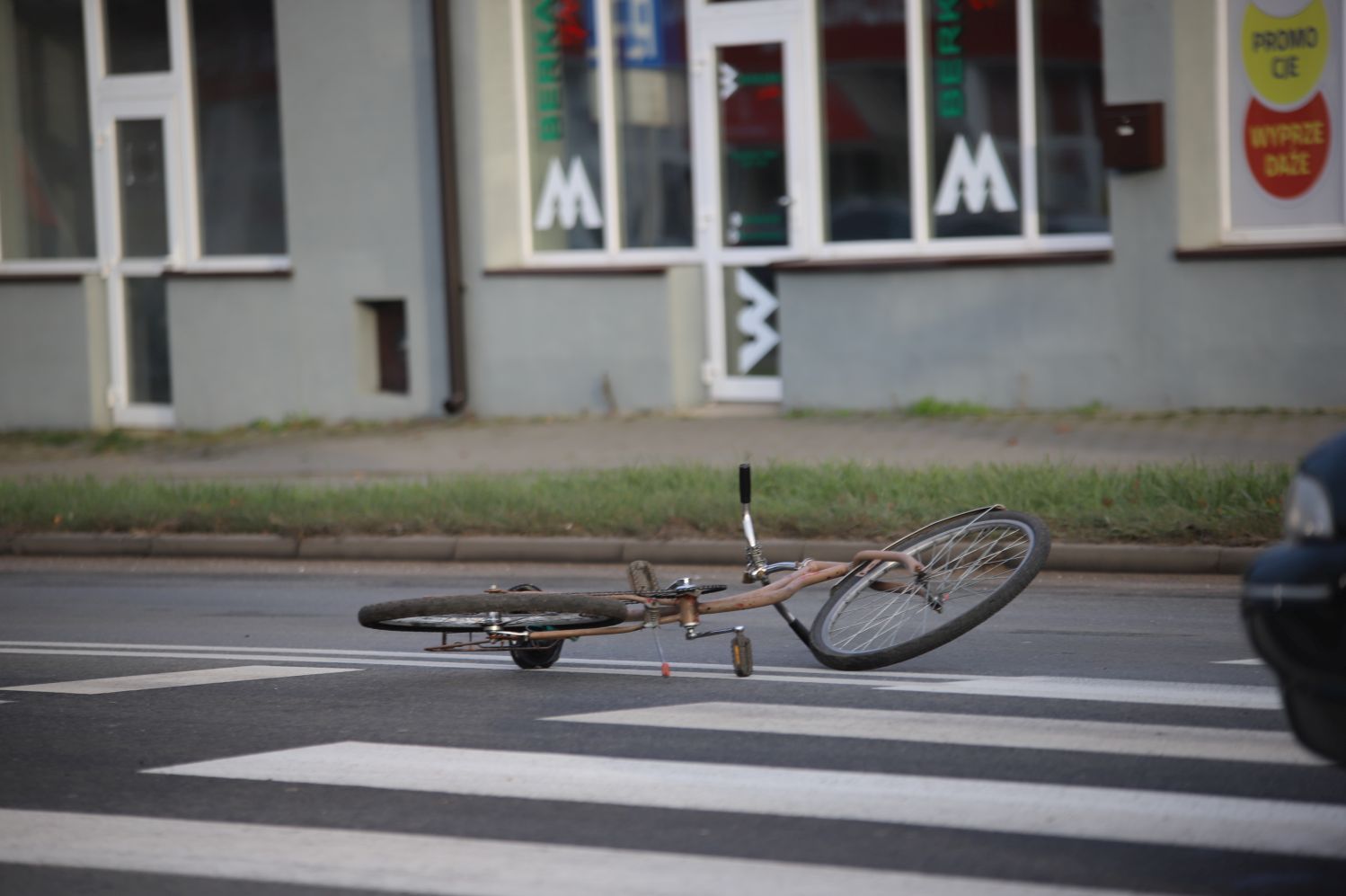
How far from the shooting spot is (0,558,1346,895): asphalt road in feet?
15.4

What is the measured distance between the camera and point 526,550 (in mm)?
11023

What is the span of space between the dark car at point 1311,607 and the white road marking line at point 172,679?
4.31 meters

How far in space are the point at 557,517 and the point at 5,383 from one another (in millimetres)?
10429

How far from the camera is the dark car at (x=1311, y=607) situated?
4.27 meters

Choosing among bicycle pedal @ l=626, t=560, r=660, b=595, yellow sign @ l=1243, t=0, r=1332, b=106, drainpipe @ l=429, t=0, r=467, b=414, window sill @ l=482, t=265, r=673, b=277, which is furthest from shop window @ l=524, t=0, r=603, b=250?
bicycle pedal @ l=626, t=560, r=660, b=595

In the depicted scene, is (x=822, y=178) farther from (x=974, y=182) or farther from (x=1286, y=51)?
(x=1286, y=51)

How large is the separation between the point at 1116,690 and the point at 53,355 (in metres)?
15.2

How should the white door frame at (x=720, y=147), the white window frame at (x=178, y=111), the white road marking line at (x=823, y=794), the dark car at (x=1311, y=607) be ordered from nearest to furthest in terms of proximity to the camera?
the dark car at (x=1311, y=607), the white road marking line at (x=823, y=794), the white door frame at (x=720, y=147), the white window frame at (x=178, y=111)

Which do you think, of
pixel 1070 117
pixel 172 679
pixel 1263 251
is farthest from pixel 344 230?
pixel 172 679

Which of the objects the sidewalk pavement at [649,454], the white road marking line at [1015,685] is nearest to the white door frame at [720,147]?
the sidewalk pavement at [649,454]

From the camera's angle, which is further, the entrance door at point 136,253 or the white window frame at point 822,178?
the entrance door at point 136,253

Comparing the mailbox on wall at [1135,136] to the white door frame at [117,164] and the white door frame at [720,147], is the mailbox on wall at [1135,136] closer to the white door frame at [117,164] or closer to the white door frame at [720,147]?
the white door frame at [720,147]

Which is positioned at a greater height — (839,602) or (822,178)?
(822,178)

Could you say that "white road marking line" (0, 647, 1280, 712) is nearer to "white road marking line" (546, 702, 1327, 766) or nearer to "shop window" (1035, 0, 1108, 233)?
"white road marking line" (546, 702, 1327, 766)
